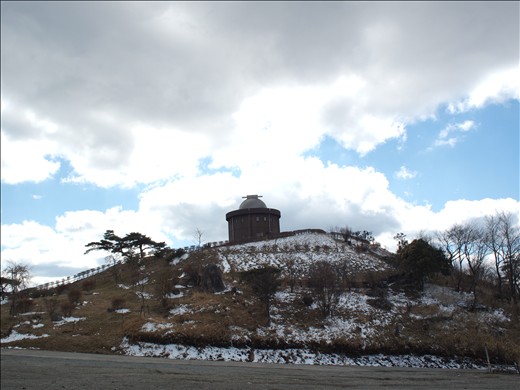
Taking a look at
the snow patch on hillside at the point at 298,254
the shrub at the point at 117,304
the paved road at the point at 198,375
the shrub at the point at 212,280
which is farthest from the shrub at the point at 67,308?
the snow patch on hillside at the point at 298,254

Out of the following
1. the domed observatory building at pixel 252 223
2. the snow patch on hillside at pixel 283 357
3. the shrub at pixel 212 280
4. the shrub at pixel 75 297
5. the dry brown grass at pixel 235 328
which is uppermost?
the domed observatory building at pixel 252 223

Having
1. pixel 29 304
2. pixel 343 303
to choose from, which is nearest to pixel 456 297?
pixel 343 303

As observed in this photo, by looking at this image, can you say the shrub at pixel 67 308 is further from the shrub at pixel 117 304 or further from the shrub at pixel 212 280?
the shrub at pixel 212 280

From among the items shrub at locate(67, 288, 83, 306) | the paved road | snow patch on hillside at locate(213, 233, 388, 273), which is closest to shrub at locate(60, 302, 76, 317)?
shrub at locate(67, 288, 83, 306)

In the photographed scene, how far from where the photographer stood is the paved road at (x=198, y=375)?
1398cm

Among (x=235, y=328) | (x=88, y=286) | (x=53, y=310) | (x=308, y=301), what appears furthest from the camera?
(x=88, y=286)

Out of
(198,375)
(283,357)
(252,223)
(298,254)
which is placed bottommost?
(283,357)

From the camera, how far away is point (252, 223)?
178 feet

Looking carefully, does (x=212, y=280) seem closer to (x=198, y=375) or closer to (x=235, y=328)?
(x=235, y=328)

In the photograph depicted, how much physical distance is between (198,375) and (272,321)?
11.4 metres

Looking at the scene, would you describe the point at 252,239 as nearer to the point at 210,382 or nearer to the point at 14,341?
the point at 14,341

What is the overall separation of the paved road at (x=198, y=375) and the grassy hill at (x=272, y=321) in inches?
96.6

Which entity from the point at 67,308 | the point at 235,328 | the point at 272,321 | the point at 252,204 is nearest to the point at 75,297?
the point at 67,308

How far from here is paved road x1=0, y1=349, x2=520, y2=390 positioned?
1398 centimetres
